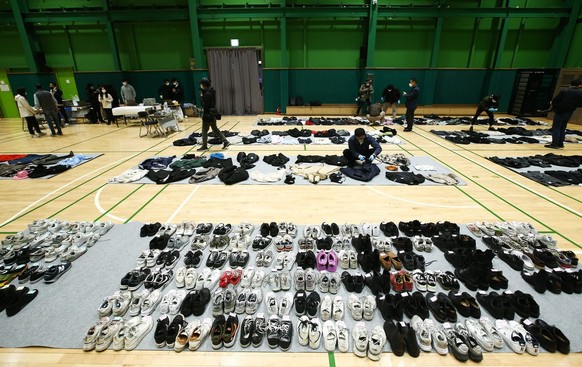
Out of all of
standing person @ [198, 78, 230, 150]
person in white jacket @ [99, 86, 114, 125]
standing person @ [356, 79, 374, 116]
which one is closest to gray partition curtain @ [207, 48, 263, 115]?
person in white jacket @ [99, 86, 114, 125]

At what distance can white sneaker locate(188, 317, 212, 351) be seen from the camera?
2.74 meters

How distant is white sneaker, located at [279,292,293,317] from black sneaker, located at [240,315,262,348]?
1.08 feet

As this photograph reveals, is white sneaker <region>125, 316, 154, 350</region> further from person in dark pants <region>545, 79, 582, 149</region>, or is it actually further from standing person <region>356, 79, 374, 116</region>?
standing person <region>356, 79, 374, 116</region>

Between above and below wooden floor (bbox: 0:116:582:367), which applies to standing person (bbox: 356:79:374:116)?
above

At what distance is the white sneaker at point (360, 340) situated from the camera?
2.71m

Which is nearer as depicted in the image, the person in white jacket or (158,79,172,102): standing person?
the person in white jacket

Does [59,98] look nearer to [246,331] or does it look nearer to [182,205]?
[182,205]

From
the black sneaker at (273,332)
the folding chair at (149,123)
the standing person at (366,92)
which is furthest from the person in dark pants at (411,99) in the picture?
the black sneaker at (273,332)

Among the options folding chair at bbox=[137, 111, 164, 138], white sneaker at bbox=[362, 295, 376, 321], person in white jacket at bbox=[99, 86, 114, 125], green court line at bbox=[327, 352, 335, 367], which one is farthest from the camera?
person in white jacket at bbox=[99, 86, 114, 125]

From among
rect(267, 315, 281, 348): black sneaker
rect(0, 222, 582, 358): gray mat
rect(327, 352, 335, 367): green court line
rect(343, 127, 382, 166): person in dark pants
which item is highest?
rect(343, 127, 382, 166): person in dark pants

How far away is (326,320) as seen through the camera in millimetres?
3068

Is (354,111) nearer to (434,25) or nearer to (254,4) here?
(434,25)

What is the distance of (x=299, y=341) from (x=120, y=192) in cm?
536

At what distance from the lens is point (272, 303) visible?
3.19 meters
